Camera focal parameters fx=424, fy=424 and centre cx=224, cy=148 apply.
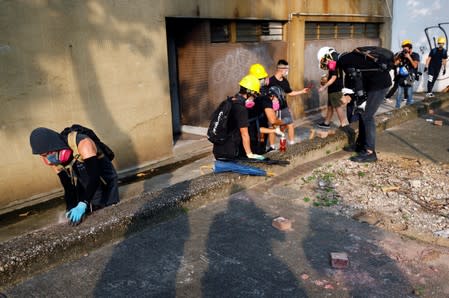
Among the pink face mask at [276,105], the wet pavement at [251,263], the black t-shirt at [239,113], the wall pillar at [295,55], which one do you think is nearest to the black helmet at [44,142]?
the wet pavement at [251,263]

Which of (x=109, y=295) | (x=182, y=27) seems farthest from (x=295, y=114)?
(x=109, y=295)

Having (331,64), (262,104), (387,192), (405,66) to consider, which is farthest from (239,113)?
(405,66)

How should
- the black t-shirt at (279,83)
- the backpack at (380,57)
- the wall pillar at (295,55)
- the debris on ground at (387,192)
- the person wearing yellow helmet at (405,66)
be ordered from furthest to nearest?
the person wearing yellow helmet at (405,66)
the wall pillar at (295,55)
the black t-shirt at (279,83)
the backpack at (380,57)
the debris on ground at (387,192)

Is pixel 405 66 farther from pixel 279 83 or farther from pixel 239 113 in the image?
pixel 239 113

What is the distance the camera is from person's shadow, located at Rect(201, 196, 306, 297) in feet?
9.63

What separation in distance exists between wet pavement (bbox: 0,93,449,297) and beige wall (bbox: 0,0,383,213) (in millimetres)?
2574

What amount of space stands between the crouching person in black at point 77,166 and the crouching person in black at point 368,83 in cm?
356

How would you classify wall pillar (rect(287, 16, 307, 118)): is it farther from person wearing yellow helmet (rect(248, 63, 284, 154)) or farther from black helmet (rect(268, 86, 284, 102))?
person wearing yellow helmet (rect(248, 63, 284, 154))

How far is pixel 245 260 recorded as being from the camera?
332cm

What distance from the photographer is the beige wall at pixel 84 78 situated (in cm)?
548

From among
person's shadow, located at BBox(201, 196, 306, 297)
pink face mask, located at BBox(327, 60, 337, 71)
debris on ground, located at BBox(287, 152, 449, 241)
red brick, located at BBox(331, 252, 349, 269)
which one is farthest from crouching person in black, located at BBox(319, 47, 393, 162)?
red brick, located at BBox(331, 252, 349, 269)

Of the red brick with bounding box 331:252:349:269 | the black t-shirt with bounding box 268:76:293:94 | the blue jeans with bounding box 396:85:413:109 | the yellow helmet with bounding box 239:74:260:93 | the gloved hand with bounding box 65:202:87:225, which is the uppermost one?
the yellow helmet with bounding box 239:74:260:93

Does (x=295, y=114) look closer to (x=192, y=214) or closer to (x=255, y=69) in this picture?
(x=255, y=69)

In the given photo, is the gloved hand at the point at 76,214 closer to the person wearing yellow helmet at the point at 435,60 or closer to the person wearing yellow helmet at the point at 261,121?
the person wearing yellow helmet at the point at 261,121
